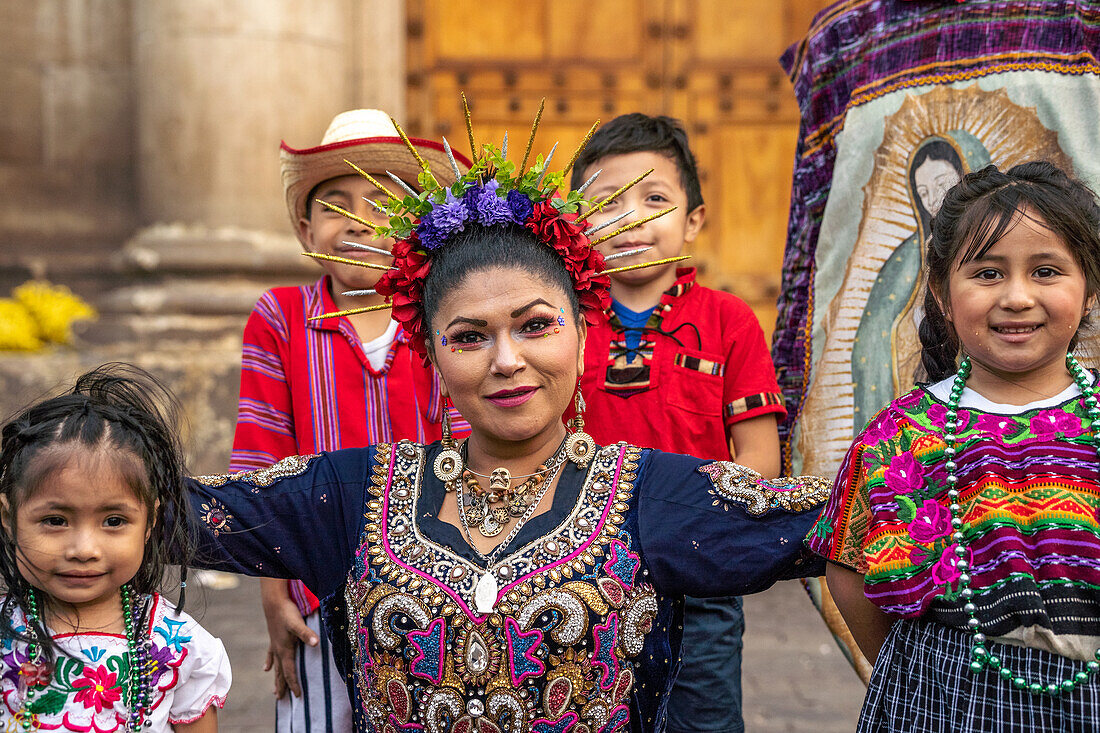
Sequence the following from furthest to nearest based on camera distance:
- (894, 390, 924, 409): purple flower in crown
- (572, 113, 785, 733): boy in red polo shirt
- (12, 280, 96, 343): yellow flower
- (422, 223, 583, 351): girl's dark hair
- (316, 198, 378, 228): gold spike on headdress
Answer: (12, 280, 96, 343): yellow flower < (572, 113, 785, 733): boy in red polo shirt < (316, 198, 378, 228): gold spike on headdress < (422, 223, 583, 351): girl's dark hair < (894, 390, 924, 409): purple flower in crown

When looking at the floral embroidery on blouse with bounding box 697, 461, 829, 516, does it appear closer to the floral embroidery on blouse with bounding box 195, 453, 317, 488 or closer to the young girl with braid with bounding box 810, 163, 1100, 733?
the young girl with braid with bounding box 810, 163, 1100, 733

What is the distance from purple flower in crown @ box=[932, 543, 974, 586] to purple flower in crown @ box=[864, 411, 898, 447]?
0.66 feet

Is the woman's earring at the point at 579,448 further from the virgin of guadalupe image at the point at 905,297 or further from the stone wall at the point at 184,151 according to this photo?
the stone wall at the point at 184,151

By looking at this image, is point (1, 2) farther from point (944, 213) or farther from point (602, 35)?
point (944, 213)

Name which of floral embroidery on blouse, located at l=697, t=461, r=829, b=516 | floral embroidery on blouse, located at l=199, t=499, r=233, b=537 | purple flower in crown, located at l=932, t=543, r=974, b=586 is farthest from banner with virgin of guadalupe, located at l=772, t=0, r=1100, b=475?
floral embroidery on blouse, located at l=199, t=499, r=233, b=537

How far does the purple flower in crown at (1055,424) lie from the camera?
1728mm

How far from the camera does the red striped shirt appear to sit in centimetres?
254

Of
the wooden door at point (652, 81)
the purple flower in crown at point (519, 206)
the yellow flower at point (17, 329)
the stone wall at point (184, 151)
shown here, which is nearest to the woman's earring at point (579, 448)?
the purple flower in crown at point (519, 206)

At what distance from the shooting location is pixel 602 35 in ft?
20.8

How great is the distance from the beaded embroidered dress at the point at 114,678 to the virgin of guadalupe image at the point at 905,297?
5.04ft

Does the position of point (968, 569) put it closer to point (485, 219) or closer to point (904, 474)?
point (904, 474)

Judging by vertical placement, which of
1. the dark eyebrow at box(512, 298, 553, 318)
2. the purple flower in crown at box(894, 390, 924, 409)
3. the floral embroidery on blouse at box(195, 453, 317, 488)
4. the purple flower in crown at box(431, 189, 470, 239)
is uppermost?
the purple flower in crown at box(431, 189, 470, 239)

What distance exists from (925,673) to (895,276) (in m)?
1.09

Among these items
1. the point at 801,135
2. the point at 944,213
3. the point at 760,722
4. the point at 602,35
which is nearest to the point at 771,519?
the point at 944,213
